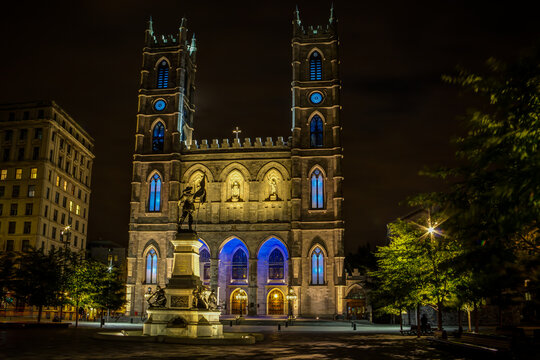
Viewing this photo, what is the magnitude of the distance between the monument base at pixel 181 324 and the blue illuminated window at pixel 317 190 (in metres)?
35.2

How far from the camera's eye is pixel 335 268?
53969 millimetres

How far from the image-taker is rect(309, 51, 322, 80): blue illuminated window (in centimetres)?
6112

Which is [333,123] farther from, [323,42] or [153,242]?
[153,242]

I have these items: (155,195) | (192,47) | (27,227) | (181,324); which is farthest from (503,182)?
(192,47)

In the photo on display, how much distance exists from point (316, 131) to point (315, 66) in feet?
27.4

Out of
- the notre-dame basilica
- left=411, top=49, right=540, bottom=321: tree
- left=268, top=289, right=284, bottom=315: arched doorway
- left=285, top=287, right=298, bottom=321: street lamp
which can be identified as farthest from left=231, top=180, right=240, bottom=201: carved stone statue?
left=411, top=49, right=540, bottom=321: tree

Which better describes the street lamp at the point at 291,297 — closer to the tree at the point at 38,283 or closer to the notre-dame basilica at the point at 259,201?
the notre-dame basilica at the point at 259,201

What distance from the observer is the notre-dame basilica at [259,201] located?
181 feet

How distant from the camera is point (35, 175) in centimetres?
6462

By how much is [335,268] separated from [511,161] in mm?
47829

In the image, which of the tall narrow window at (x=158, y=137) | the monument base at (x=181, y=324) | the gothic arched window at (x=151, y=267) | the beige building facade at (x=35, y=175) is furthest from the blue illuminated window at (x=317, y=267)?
the monument base at (x=181, y=324)

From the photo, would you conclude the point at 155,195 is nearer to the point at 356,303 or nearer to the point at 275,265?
the point at 275,265

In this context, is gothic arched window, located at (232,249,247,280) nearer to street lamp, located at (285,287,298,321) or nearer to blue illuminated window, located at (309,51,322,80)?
street lamp, located at (285,287,298,321)

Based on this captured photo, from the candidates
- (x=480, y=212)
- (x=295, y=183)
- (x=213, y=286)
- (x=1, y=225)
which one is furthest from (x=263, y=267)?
(x=480, y=212)
